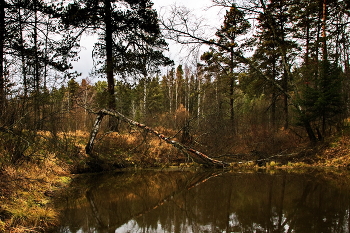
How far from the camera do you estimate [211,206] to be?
4.77 meters

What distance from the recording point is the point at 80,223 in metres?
4.09

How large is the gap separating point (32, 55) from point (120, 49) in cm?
500

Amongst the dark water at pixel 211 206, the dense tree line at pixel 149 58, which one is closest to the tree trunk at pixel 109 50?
the dense tree line at pixel 149 58

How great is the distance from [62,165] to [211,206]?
5423mm

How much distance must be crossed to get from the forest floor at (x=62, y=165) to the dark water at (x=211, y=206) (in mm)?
412

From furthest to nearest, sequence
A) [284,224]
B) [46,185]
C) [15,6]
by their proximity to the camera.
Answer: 1. [15,6]
2. [46,185]
3. [284,224]

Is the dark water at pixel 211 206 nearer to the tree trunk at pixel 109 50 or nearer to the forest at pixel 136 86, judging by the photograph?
the forest at pixel 136 86

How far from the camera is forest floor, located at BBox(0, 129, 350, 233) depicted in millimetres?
4023

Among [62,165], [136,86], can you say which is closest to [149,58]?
[136,86]

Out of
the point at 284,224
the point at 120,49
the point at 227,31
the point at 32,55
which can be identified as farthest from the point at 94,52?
the point at 284,224

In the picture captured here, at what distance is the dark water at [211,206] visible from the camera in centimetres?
379

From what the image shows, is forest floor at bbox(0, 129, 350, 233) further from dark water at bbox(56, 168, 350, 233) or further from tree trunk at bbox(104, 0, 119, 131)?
tree trunk at bbox(104, 0, 119, 131)

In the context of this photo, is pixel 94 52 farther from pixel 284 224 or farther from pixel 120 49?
pixel 284 224

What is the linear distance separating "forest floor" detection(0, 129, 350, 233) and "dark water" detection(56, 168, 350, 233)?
0.41 metres
